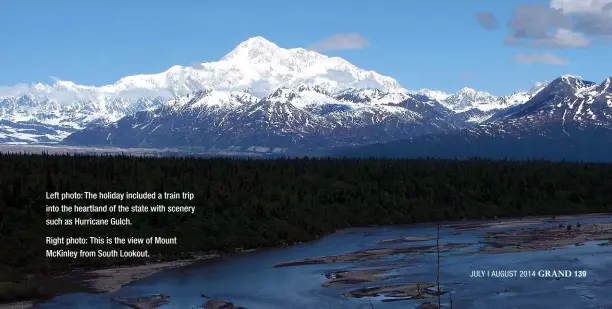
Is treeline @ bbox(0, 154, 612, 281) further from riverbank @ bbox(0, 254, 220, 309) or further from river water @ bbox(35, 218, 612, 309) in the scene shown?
river water @ bbox(35, 218, 612, 309)

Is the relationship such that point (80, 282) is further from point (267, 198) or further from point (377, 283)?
point (267, 198)

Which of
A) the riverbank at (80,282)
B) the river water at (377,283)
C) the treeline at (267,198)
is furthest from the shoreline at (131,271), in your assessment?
the treeline at (267,198)

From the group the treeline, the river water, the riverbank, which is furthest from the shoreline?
the treeline

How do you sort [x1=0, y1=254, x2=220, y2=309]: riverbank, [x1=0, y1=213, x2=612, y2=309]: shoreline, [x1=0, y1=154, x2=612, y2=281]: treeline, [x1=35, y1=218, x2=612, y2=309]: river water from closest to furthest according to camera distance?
[x1=35, y1=218, x2=612, y2=309]: river water, [x1=0, y1=254, x2=220, y2=309]: riverbank, [x1=0, y1=213, x2=612, y2=309]: shoreline, [x1=0, y1=154, x2=612, y2=281]: treeline

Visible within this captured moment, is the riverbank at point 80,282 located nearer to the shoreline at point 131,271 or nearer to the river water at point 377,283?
the shoreline at point 131,271

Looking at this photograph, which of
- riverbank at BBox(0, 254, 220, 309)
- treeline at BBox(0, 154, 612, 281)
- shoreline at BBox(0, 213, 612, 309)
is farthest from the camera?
treeline at BBox(0, 154, 612, 281)
